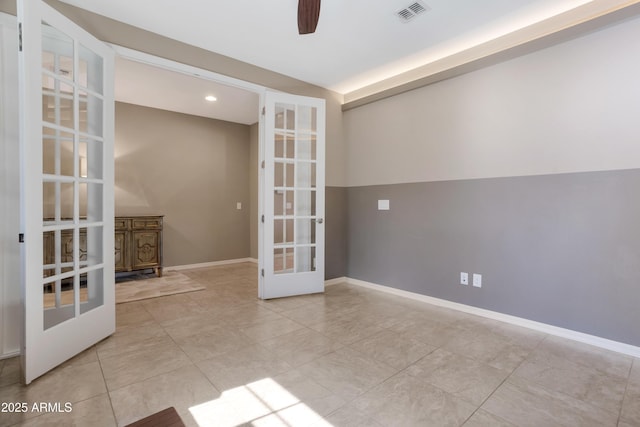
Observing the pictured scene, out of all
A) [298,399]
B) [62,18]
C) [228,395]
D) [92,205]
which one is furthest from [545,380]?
[62,18]

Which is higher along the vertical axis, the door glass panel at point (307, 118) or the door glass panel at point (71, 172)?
the door glass panel at point (307, 118)

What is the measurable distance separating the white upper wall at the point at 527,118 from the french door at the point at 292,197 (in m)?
0.88

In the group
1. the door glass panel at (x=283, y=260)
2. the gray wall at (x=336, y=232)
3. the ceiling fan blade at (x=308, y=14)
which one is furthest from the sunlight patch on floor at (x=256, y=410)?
the gray wall at (x=336, y=232)

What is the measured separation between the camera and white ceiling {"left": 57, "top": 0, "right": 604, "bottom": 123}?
8.05 feet

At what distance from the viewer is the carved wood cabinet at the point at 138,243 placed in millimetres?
4328

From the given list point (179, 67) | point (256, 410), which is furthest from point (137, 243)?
point (256, 410)

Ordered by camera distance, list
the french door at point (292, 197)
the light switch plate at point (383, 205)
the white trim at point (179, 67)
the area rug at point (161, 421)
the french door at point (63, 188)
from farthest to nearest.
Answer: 1. the light switch plate at point (383, 205)
2. the french door at point (292, 197)
3. the white trim at point (179, 67)
4. the french door at point (63, 188)
5. the area rug at point (161, 421)

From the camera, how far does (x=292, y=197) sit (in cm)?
369

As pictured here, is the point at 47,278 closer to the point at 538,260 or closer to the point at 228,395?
the point at 228,395

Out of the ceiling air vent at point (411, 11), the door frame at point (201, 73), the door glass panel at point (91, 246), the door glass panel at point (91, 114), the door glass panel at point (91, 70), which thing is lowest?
the door glass panel at point (91, 246)

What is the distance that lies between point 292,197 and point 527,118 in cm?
250

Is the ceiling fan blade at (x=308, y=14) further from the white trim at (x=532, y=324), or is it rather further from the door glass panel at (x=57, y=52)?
the white trim at (x=532, y=324)

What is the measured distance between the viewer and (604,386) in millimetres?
1835

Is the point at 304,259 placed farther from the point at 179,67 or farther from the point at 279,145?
the point at 179,67
